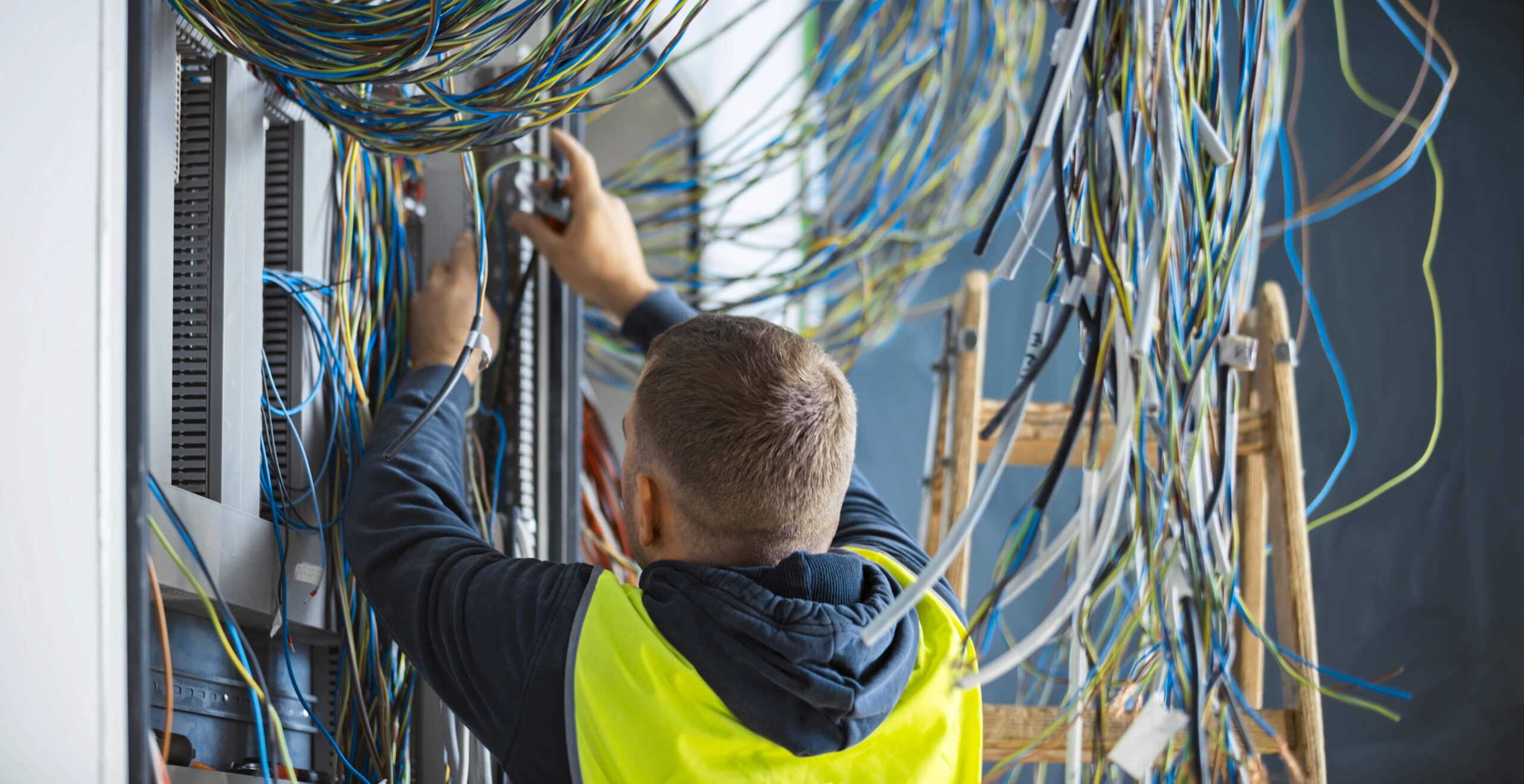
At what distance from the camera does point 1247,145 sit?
0.82 metres

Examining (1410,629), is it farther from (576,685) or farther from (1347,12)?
(576,685)

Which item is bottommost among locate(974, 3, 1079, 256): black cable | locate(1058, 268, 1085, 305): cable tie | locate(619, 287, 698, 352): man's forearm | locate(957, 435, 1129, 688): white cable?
locate(957, 435, 1129, 688): white cable

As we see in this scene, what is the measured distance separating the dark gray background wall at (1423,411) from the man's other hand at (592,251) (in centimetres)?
154

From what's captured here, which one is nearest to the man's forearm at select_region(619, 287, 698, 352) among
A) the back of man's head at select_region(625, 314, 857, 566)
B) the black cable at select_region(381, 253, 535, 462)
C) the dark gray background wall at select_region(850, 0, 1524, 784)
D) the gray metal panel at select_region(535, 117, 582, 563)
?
the gray metal panel at select_region(535, 117, 582, 563)

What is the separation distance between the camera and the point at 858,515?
46.5 inches

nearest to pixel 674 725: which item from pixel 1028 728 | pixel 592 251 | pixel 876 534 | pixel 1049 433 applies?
pixel 876 534

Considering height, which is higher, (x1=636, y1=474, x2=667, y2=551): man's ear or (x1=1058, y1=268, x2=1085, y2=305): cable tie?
(x1=1058, y1=268, x2=1085, y2=305): cable tie

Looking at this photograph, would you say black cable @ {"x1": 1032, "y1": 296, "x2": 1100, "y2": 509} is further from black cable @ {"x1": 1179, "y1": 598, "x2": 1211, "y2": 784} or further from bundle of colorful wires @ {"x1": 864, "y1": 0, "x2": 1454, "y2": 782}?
black cable @ {"x1": 1179, "y1": 598, "x2": 1211, "y2": 784}

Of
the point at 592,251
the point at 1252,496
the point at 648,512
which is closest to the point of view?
the point at 648,512

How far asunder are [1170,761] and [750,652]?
0.36m

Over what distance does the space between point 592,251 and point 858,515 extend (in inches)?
18.1

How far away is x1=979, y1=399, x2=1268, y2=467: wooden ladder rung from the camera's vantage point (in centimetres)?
162

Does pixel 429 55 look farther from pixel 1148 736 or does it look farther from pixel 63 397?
pixel 1148 736

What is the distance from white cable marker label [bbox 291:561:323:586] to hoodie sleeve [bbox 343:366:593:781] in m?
0.10
